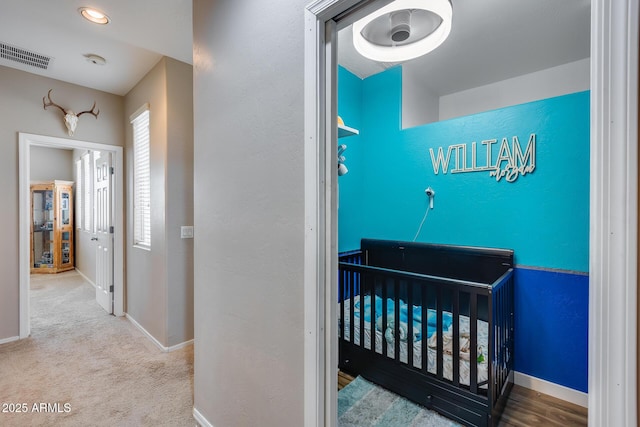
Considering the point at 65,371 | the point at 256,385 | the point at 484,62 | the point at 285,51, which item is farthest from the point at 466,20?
the point at 65,371

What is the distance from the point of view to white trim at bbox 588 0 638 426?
1.65 ft

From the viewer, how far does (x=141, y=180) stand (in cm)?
307

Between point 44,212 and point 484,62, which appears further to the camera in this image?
point 44,212

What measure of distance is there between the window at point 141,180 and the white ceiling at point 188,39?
44cm

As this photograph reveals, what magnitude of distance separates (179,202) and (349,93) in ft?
6.47

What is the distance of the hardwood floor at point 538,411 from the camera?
5.81 ft

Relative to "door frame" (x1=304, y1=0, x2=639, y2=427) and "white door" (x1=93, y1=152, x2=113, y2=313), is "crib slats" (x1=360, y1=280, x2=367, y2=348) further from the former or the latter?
"white door" (x1=93, y1=152, x2=113, y2=313)

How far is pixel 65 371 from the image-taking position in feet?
7.52

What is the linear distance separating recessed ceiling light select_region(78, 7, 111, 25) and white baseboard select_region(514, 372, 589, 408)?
156 inches

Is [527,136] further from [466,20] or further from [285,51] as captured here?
[285,51]

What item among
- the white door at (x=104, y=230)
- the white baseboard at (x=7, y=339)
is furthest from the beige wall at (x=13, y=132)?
the white door at (x=104, y=230)

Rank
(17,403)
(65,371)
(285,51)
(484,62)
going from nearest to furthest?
(285,51)
(17,403)
(65,371)
(484,62)

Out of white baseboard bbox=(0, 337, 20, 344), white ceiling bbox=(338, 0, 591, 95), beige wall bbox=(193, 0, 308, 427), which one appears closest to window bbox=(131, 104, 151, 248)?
white baseboard bbox=(0, 337, 20, 344)

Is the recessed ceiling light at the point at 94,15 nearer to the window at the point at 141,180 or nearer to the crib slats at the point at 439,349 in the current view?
the window at the point at 141,180
